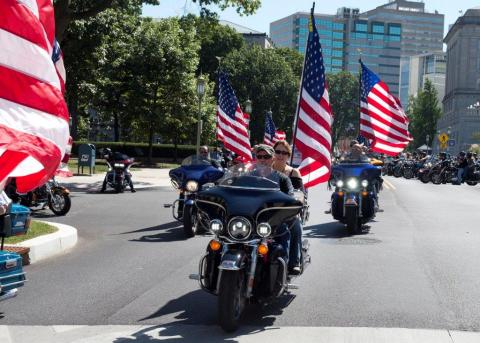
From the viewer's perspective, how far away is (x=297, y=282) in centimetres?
802

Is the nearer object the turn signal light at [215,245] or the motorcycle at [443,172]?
the turn signal light at [215,245]

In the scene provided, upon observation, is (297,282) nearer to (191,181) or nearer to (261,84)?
(191,181)

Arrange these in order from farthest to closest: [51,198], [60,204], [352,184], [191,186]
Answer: [60,204] → [51,198] → [352,184] → [191,186]

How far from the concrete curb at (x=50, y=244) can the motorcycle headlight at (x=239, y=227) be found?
405cm

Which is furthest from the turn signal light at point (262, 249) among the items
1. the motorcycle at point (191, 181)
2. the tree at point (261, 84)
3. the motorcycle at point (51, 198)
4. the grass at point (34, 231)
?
the tree at point (261, 84)

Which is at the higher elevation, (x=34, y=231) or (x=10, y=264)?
(x=10, y=264)

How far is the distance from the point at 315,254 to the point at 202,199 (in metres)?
4.20

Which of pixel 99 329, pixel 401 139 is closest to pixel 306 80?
pixel 99 329

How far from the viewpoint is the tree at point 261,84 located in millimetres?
64062

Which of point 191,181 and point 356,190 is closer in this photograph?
point 191,181

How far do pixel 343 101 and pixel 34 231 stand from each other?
100804 mm

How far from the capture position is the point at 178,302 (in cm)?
693

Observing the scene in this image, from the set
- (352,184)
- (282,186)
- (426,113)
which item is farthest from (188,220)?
(426,113)

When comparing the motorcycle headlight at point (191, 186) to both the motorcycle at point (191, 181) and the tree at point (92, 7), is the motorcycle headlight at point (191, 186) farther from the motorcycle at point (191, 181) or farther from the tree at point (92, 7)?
the tree at point (92, 7)
